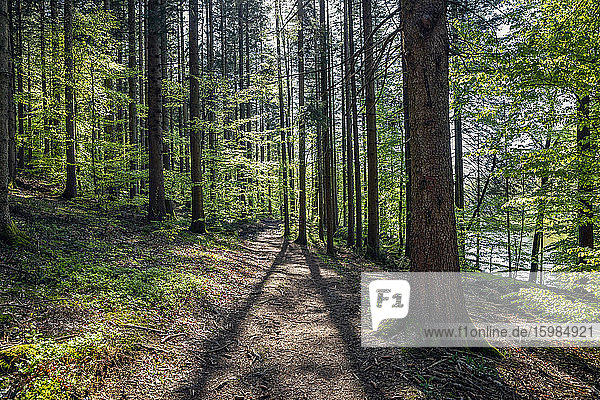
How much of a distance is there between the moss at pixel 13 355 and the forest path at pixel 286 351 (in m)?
1.56

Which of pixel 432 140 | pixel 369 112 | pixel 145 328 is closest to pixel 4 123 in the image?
pixel 145 328

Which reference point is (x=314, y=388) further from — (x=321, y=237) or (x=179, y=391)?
(x=321, y=237)

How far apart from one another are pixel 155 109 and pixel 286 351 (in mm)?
9267

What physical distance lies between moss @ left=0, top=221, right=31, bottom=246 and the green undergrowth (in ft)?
0.62

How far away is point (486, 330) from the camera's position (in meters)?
4.95

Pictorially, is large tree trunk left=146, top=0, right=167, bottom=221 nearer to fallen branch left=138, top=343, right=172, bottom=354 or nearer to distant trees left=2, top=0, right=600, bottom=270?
distant trees left=2, top=0, right=600, bottom=270

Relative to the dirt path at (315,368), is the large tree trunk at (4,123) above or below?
above

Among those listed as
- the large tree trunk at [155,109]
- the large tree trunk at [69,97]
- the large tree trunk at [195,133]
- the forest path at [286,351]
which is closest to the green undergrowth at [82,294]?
the forest path at [286,351]

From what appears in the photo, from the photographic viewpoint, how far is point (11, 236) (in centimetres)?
591

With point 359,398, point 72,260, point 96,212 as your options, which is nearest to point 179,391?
point 359,398

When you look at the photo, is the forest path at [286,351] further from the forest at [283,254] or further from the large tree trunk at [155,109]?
the large tree trunk at [155,109]

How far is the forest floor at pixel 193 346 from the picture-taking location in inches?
134

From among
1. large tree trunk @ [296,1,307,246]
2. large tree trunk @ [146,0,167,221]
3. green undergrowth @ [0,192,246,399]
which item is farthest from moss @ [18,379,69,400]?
large tree trunk @ [296,1,307,246]

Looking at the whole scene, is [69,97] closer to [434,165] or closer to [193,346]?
[193,346]
